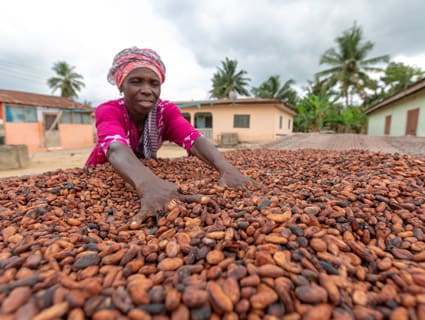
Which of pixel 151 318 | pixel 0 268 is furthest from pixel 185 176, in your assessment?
pixel 151 318

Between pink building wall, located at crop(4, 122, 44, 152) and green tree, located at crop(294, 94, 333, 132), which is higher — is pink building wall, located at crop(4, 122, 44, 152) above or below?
below

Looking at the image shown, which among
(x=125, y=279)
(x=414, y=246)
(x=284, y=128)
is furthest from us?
(x=284, y=128)

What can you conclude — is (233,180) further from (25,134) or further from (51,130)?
(51,130)

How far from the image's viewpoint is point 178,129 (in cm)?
204

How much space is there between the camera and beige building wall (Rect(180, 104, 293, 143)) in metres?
11.4

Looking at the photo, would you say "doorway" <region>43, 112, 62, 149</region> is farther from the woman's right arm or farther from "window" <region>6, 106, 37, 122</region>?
the woman's right arm

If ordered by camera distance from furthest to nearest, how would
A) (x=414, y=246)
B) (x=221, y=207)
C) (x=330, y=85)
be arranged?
(x=330, y=85), (x=221, y=207), (x=414, y=246)

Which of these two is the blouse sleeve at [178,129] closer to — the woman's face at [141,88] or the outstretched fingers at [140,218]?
the woman's face at [141,88]

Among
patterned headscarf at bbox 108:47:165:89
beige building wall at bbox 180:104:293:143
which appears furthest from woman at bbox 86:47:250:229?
beige building wall at bbox 180:104:293:143

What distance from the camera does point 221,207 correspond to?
42.4 inches

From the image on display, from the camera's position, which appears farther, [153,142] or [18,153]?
[18,153]

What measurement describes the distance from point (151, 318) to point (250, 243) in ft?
1.24

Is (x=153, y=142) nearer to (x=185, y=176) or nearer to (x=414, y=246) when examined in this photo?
(x=185, y=176)

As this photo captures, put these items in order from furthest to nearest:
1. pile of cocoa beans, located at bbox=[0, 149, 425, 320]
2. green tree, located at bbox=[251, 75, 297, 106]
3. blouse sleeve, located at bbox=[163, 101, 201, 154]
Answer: green tree, located at bbox=[251, 75, 297, 106]
blouse sleeve, located at bbox=[163, 101, 201, 154]
pile of cocoa beans, located at bbox=[0, 149, 425, 320]
